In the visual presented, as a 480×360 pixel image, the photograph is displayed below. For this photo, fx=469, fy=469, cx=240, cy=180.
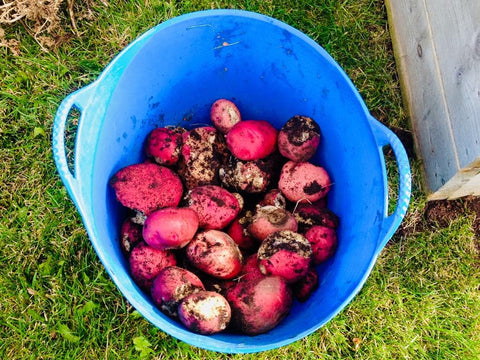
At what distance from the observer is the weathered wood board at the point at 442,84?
1722 millimetres

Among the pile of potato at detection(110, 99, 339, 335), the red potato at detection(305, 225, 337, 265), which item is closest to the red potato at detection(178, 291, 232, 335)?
the pile of potato at detection(110, 99, 339, 335)

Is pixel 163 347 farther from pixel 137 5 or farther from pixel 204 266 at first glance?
pixel 137 5

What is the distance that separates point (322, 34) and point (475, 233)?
1213 mm

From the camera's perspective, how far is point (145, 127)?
6.23 feet

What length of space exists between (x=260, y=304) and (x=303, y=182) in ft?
1.67

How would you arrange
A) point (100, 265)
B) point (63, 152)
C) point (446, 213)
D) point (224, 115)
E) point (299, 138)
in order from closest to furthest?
point (63, 152) → point (299, 138) → point (224, 115) → point (100, 265) → point (446, 213)

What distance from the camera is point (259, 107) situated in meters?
2.02

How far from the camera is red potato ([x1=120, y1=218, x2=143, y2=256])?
1662 mm

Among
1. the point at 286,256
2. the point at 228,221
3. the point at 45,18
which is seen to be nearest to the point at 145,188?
the point at 228,221

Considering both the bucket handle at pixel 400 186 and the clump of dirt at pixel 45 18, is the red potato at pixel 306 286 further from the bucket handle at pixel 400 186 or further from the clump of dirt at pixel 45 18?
the clump of dirt at pixel 45 18

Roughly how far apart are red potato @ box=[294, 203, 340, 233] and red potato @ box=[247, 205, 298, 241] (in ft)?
0.20

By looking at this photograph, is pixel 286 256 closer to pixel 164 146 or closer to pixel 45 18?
pixel 164 146

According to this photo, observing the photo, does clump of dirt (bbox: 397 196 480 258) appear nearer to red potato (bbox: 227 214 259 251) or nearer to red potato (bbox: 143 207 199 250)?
red potato (bbox: 227 214 259 251)

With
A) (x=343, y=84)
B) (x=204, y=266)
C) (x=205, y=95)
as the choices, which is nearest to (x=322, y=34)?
(x=205, y=95)
